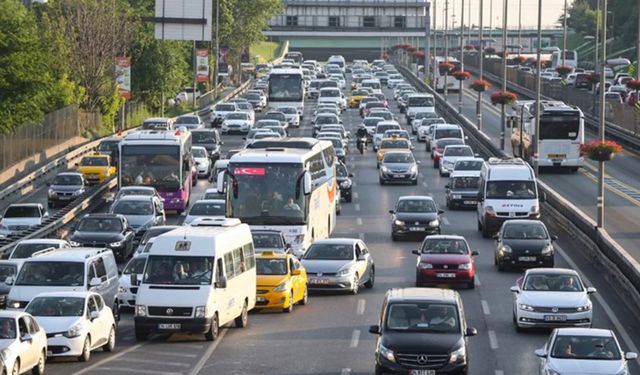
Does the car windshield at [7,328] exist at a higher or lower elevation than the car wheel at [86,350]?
higher

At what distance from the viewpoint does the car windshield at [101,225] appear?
1999 inches

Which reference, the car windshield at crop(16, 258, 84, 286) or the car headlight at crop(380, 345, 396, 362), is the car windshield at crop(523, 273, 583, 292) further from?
the car windshield at crop(16, 258, 84, 286)

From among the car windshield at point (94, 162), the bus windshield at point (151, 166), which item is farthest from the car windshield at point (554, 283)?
the car windshield at point (94, 162)

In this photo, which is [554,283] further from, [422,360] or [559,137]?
[559,137]

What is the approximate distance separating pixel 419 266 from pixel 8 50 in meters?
38.3

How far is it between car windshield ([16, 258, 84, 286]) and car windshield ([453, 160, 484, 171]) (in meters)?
30.8

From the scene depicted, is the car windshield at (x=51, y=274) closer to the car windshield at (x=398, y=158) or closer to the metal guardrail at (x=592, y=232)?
the metal guardrail at (x=592, y=232)

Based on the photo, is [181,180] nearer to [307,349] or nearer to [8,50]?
[8,50]

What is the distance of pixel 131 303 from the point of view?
39500mm

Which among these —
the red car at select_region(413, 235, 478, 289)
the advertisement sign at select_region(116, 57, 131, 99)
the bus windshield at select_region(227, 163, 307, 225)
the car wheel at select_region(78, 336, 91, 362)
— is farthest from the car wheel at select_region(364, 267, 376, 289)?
the advertisement sign at select_region(116, 57, 131, 99)

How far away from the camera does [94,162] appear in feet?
241

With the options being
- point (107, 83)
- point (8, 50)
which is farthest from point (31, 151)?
point (107, 83)

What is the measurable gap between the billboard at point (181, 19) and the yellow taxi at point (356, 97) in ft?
99.1

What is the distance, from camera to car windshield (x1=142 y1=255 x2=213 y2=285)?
34.4m
